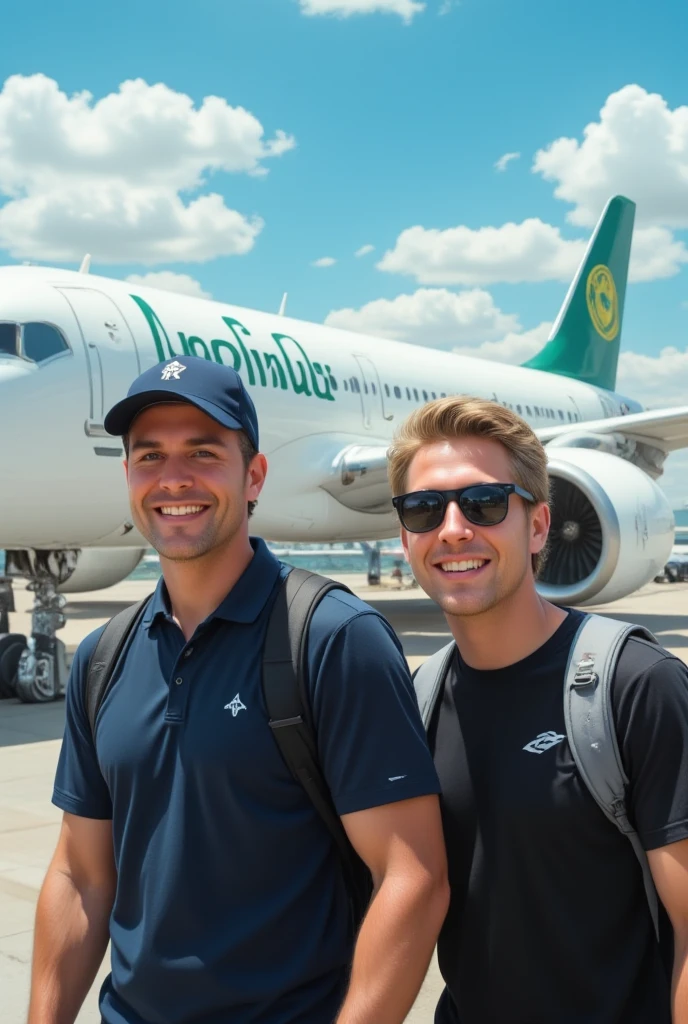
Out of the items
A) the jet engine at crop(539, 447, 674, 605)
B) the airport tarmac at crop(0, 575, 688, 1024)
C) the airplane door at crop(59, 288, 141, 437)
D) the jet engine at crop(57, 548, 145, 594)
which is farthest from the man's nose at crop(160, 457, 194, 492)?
the jet engine at crop(57, 548, 145, 594)

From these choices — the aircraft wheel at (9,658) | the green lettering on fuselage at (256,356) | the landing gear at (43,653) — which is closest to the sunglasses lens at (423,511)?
the landing gear at (43,653)

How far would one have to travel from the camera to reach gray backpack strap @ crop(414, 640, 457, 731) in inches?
63.6

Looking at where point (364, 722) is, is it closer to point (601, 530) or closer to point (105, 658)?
point (105, 658)

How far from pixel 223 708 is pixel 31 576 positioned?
6698mm

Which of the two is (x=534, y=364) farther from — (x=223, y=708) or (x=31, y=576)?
(x=223, y=708)

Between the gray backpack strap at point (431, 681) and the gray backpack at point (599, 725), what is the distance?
0.76 ft

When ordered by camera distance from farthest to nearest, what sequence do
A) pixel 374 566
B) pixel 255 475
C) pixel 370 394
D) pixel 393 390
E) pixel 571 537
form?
pixel 374 566
pixel 393 390
pixel 370 394
pixel 571 537
pixel 255 475

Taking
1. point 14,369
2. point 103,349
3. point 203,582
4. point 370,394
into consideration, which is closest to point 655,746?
point 203,582

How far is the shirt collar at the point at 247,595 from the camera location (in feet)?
5.24

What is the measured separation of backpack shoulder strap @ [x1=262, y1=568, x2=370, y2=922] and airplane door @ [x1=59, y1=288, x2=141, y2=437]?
5920mm

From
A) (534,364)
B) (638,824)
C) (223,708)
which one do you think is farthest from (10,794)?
→ (534,364)

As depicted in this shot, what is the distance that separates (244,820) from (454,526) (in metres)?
0.53

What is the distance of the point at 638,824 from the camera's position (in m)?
1.36

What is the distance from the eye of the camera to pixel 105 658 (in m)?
1.74
